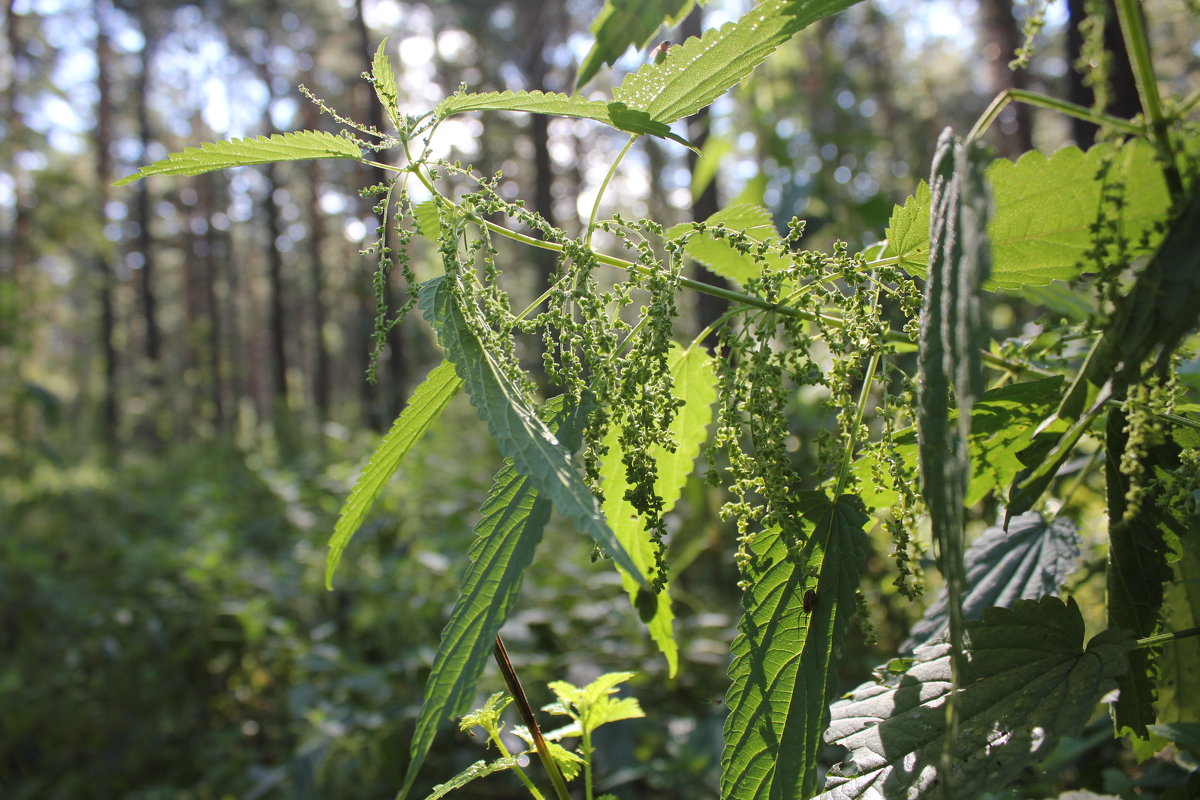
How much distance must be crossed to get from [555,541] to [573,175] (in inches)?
807

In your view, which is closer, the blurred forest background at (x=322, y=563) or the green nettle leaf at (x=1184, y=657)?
the green nettle leaf at (x=1184, y=657)

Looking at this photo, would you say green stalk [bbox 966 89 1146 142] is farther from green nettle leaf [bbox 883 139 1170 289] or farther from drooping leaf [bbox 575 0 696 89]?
drooping leaf [bbox 575 0 696 89]

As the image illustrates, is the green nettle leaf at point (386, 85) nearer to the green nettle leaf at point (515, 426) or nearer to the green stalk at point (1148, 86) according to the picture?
the green nettle leaf at point (515, 426)

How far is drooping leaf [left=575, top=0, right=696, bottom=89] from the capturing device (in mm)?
908

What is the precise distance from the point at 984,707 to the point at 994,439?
1.14 feet

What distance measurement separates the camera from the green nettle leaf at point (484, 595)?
69cm

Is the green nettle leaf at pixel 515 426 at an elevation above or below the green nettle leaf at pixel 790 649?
above

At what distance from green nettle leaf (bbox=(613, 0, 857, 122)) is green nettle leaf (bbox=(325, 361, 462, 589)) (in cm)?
40

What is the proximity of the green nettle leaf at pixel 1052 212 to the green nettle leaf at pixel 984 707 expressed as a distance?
0.41 m

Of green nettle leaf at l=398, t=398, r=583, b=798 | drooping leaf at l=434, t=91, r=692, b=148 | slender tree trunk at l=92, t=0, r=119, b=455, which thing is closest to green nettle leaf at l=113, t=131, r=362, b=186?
drooping leaf at l=434, t=91, r=692, b=148

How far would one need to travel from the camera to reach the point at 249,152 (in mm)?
925

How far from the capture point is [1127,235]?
772 millimetres

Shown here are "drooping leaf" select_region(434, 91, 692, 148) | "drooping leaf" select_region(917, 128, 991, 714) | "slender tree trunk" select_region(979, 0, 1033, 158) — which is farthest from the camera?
"slender tree trunk" select_region(979, 0, 1033, 158)

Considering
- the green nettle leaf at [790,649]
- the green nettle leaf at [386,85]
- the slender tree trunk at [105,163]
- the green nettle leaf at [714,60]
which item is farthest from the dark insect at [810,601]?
the slender tree trunk at [105,163]
